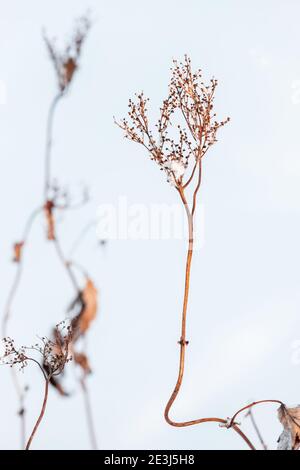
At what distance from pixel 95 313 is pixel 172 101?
94cm

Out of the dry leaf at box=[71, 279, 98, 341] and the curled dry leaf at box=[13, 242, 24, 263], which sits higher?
the curled dry leaf at box=[13, 242, 24, 263]

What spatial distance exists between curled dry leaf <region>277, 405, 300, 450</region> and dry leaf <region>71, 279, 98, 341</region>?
0.67 meters

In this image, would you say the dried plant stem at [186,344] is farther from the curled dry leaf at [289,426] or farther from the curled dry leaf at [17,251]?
the curled dry leaf at [17,251]

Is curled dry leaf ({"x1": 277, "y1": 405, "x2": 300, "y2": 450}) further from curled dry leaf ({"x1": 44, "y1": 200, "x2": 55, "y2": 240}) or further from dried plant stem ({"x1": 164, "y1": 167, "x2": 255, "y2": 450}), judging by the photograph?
curled dry leaf ({"x1": 44, "y1": 200, "x2": 55, "y2": 240})

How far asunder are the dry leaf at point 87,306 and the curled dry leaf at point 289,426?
26.5 inches

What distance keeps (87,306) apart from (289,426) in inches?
28.1

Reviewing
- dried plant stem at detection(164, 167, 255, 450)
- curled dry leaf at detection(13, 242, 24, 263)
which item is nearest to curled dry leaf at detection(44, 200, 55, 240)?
curled dry leaf at detection(13, 242, 24, 263)

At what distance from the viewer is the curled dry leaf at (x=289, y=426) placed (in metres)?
1.53

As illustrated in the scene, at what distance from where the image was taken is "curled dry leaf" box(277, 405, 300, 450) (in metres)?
1.53

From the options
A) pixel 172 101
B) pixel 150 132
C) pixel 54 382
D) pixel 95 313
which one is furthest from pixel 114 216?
pixel 95 313

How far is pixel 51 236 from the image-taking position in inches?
48.7

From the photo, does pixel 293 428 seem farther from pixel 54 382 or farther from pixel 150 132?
pixel 150 132

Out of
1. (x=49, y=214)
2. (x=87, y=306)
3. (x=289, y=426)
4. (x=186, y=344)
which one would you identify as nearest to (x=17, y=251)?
(x=49, y=214)
